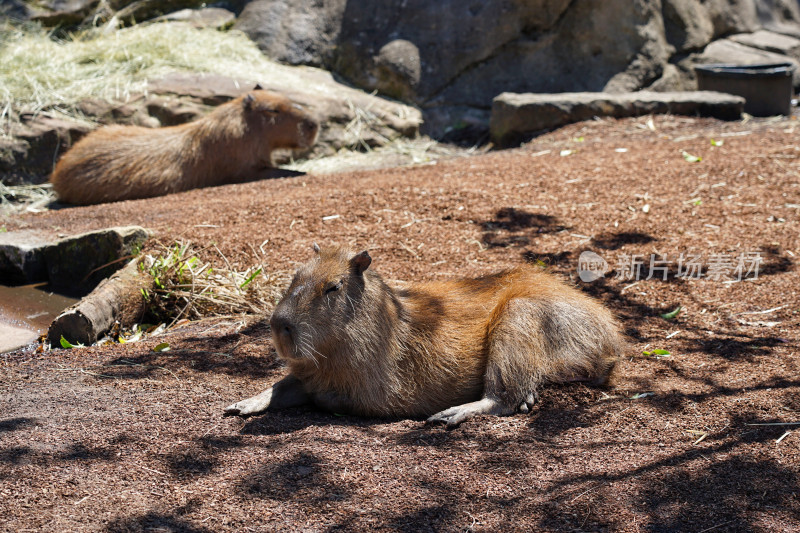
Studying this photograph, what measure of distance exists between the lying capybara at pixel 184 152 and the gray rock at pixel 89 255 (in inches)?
94.9

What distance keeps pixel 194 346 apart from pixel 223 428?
1267mm

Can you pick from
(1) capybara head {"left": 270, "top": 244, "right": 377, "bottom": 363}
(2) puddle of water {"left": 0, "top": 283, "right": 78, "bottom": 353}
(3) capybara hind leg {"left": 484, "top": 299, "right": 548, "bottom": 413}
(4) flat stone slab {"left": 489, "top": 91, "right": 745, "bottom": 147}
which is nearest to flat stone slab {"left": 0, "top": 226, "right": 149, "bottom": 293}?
(2) puddle of water {"left": 0, "top": 283, "right": 78, "bottom": 353}

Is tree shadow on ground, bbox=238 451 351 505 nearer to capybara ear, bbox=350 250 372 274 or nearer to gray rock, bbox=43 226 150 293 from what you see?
capybara ear, bbox=350 250 372 274

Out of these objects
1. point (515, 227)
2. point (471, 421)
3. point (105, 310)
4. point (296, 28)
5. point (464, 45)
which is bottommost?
point (471, 421)

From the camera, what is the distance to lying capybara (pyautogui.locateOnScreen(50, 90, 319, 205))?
8.39 m

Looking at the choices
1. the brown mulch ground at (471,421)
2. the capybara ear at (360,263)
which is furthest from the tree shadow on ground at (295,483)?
the capybara ear at (360,263)

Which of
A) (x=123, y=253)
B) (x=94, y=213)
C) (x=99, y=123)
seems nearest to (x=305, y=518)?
(x=123, y=253)

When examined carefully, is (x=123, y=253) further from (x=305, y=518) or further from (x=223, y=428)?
(x=305, y=518)

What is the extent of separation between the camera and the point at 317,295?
3.64 metres

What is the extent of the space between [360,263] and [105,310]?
2260 mm

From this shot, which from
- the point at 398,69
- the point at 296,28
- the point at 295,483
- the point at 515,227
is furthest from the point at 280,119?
the point at 295,483

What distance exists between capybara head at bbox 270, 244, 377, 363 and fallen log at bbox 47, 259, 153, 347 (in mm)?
1951

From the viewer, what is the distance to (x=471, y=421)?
371cm

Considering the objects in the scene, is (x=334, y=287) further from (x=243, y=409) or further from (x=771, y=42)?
(x=771, y=42)
